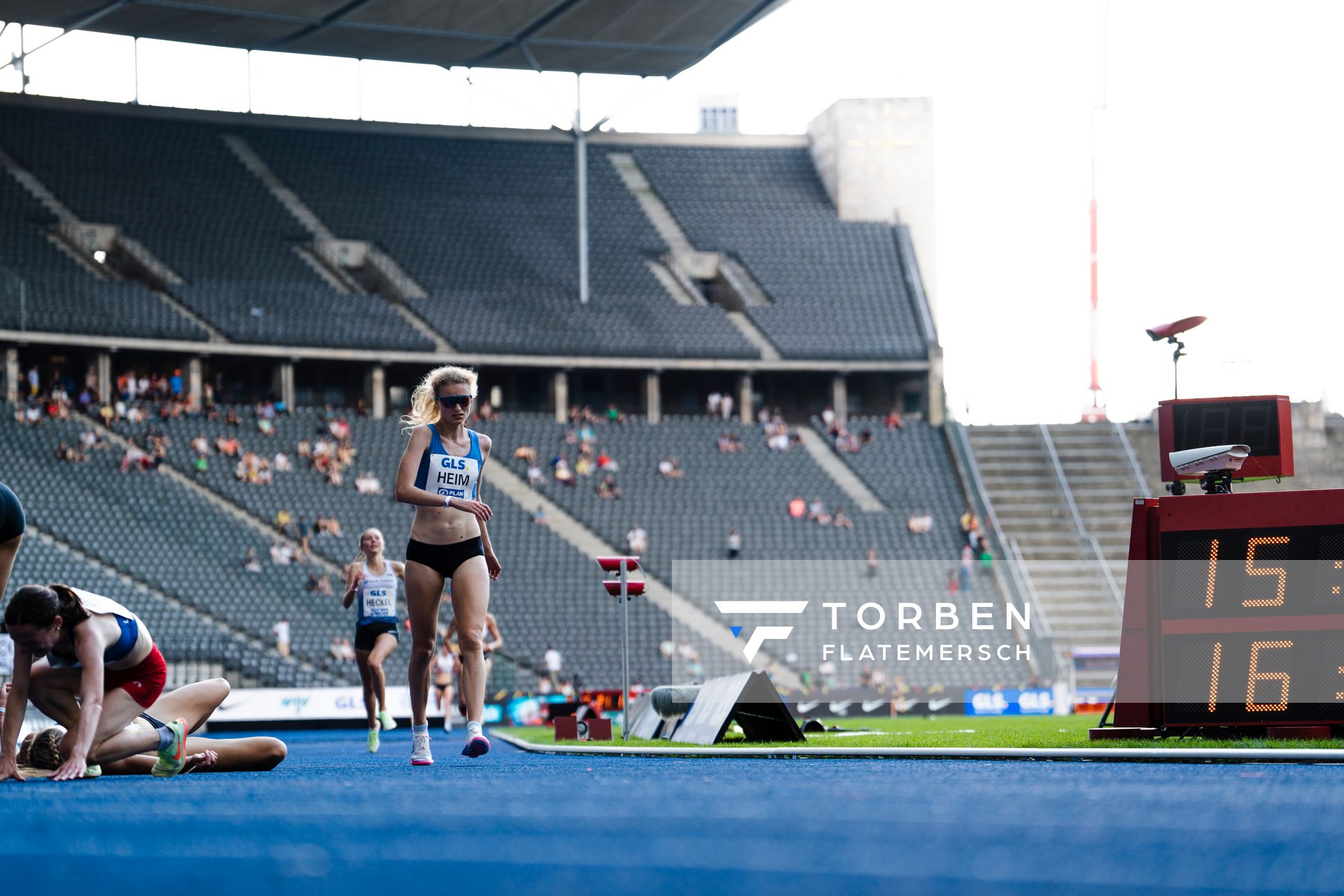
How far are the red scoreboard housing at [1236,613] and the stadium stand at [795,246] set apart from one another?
39.7m

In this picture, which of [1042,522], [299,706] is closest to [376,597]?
[299,706]

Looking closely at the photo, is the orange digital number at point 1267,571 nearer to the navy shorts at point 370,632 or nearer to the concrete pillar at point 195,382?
the navy shorts at point 370,632

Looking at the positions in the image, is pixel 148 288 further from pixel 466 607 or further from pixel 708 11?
pixel 466 607

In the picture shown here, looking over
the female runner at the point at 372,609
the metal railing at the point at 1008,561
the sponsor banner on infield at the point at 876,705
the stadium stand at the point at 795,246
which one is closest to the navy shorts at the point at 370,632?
the female runner at the point at 372,609

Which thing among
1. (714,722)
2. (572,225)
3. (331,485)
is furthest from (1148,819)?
(572,225)

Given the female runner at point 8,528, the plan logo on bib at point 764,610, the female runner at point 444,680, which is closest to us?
the female runner at point 8,528

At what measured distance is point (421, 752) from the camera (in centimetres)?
1012

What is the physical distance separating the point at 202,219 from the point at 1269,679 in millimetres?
41677

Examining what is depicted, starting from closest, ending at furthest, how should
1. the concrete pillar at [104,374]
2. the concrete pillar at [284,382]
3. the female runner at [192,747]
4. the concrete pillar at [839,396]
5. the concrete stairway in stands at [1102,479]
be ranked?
the female runner at [192,747] < the concrete pillar at [104,374] < the concrete pillar at [284,382] < the concrete stairway in stands at [1102,479] < the concrete pillar at [839,396]

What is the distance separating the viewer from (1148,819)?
17.0 feet

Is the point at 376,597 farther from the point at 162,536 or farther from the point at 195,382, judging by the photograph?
the point at 195,382

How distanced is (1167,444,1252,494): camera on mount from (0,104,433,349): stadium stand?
36.3m

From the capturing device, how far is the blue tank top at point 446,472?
32.1 feet

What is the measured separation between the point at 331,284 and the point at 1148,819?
43687 mm
